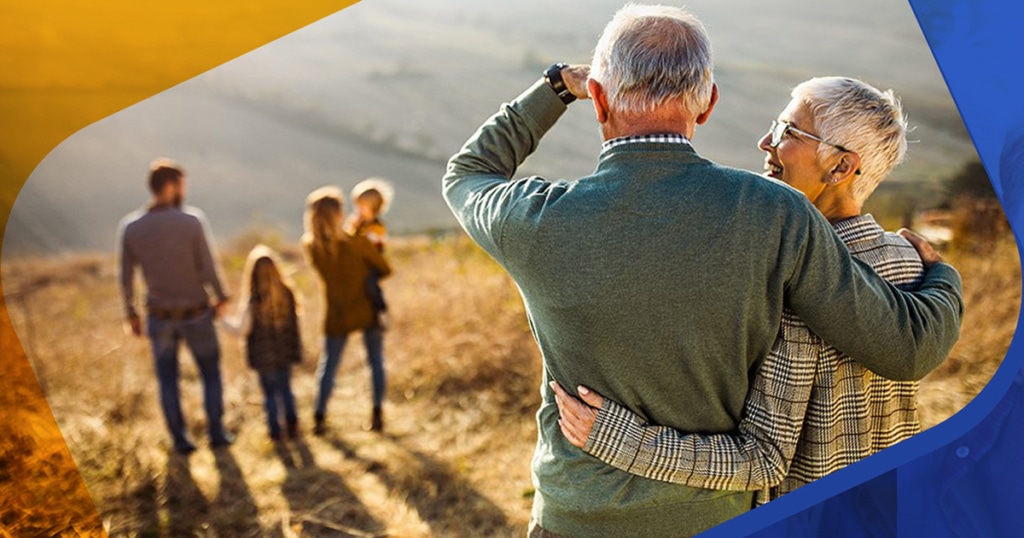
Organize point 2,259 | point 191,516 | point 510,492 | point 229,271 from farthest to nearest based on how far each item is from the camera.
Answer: point 229,271
point 2,259
point 510,492
point 191,516

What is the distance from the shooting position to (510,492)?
3844 millimetres

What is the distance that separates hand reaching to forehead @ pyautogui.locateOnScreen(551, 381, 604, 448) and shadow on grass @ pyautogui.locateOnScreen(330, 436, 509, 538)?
7.32 feet

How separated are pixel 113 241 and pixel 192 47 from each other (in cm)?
426

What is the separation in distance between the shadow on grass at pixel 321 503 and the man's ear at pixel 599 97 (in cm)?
257

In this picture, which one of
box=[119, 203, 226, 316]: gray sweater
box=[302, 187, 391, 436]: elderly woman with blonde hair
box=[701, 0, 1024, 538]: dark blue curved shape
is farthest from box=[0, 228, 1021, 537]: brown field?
box=[701, 0, 1024, 538]: dark blue curved shape

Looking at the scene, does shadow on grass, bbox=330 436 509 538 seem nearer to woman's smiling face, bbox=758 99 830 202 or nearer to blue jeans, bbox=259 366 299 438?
blue jeans, bbox=259 366 299 438

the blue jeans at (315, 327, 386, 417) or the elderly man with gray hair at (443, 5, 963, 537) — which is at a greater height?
the elderly man with gray hair at (443, 5, 963, 537)

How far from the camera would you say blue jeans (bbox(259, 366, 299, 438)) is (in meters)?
4.25

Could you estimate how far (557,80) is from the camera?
1.53 metres

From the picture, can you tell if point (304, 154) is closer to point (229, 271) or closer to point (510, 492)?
point (229, 271)

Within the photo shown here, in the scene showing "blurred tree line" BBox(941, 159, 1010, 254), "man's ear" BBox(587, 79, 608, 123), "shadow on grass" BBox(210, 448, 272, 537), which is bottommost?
"blurred tree line" BBox(941, 159, 1010, 254)

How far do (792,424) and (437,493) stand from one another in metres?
2.64

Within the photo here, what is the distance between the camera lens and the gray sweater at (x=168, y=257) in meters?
3.93

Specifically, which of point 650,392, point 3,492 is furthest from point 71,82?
point 650,392
